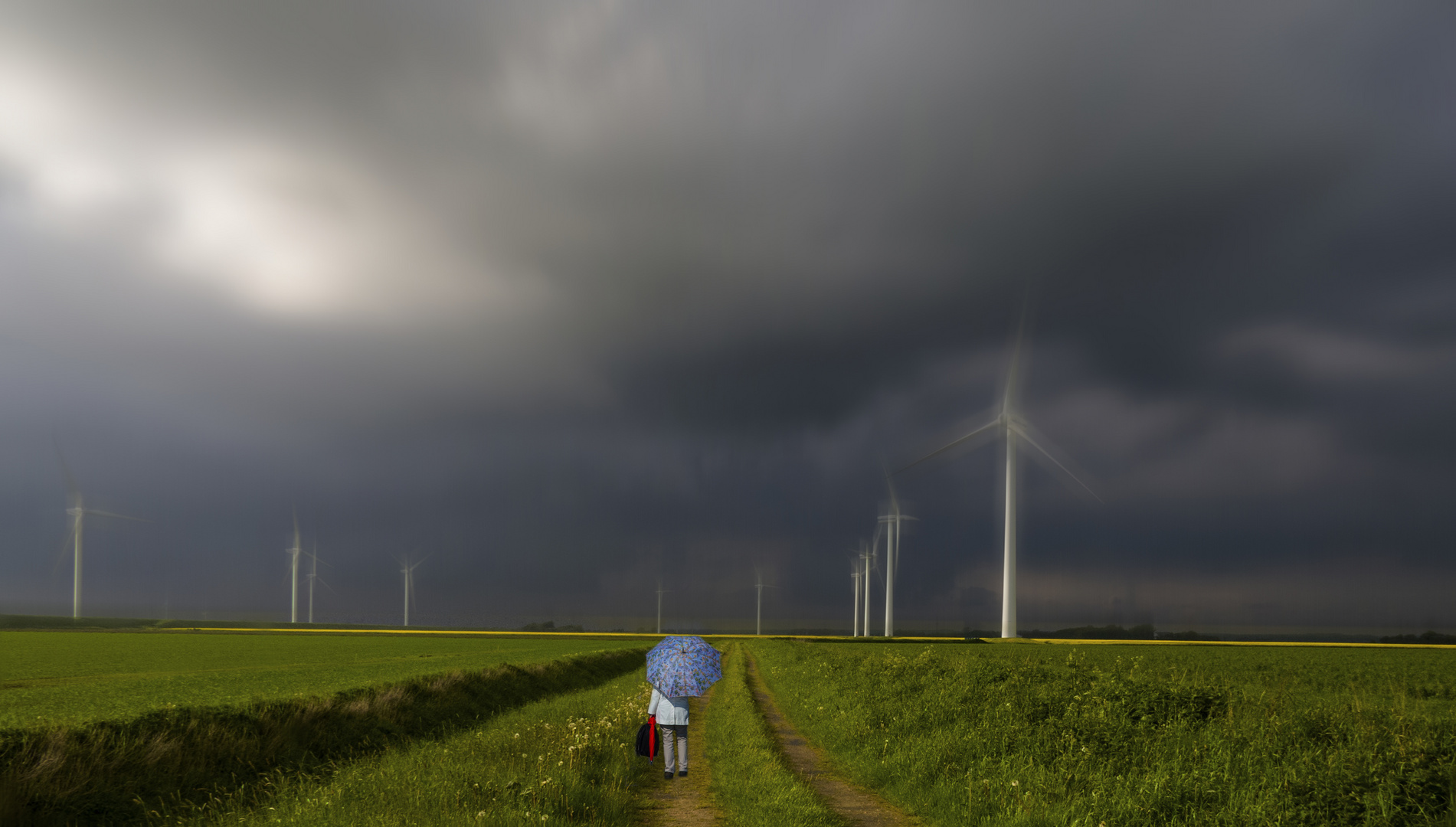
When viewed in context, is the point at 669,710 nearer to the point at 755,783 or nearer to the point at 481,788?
the point at 755,783

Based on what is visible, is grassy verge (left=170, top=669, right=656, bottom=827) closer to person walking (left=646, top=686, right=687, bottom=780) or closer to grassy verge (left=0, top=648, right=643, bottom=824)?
person walking (left=646, top=686, right=687, bottom=780)

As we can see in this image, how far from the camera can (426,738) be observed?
69.5 ft

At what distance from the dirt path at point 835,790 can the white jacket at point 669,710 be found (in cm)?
272

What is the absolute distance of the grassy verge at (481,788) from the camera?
34.7 feet

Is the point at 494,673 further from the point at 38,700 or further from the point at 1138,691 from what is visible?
the point at 1138,691

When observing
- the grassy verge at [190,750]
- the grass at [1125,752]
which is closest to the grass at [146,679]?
the grassy verge at [190,750]

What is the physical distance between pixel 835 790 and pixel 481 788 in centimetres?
671

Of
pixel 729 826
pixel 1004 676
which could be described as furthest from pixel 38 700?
pixel 1004 676

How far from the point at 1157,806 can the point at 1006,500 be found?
80.5 m

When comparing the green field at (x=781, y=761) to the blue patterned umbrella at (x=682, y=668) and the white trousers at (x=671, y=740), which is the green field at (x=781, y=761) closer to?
the white trousers at (x=671, y=740)

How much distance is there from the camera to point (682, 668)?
15227 mm

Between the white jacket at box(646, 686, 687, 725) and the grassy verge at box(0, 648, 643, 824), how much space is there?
23.6ft

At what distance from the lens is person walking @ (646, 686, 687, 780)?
1560 centimetres

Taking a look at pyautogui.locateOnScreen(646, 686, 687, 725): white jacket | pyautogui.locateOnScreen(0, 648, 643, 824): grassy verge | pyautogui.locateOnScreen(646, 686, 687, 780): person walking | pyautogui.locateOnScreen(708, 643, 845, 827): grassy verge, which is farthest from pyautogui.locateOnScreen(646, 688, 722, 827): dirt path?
pyautogui.locateOnScreen(0, 648, 643, 824): grassy verge
